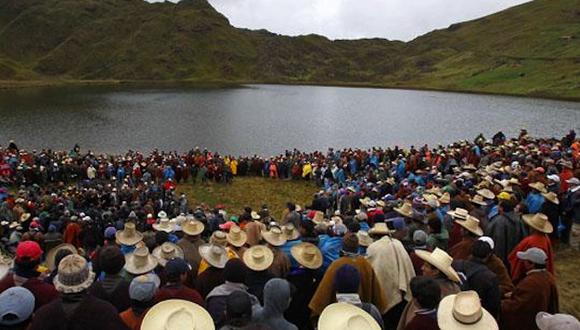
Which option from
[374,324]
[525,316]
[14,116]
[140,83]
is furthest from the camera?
[140,83]

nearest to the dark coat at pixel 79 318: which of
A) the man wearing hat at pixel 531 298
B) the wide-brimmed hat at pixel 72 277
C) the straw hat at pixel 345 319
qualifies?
the wide-brimmed hat at pixel 72 277

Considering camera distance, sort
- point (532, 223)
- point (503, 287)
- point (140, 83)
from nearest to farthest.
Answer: point (503, 287), point (532, 223), point (140, 83)

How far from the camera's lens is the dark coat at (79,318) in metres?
4.82

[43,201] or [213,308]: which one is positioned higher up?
[213,308]

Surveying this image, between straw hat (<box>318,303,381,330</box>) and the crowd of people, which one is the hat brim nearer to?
the crowd of people

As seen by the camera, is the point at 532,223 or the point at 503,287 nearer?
the point at 503,287

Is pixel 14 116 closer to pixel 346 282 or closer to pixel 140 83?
pixel 346 282

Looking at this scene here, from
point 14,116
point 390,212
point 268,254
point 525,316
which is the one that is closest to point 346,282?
point 268,254

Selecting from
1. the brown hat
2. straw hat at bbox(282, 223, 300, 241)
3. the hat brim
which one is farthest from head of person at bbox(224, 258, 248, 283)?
straw hat at bbox(282, 223, 300, 241)

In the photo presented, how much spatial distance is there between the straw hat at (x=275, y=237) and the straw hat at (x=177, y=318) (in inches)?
151

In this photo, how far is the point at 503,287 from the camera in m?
7.77

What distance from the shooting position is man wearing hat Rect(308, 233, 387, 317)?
23.6 feet

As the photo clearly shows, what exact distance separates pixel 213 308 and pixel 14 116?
7393 cm

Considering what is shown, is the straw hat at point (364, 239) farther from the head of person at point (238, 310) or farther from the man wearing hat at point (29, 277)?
the man wearing hat at point (29, 277)
